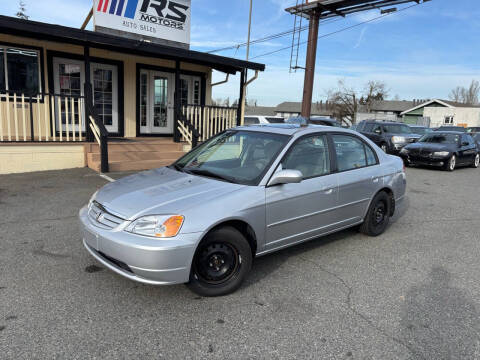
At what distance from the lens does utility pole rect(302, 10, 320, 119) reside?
1667 centimetres

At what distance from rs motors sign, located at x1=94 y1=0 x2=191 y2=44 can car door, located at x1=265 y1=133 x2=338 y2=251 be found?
8.06m

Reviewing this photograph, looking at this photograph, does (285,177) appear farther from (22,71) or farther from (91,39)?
(22,71)

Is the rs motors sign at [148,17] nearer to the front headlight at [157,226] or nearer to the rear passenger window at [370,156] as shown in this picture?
the rear passenger window at [370,156]

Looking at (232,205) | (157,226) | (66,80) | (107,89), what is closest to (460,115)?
(107,89)

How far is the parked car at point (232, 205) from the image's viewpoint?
298cm

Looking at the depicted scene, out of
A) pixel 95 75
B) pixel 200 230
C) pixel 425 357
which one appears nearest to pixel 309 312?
pixel 425 357

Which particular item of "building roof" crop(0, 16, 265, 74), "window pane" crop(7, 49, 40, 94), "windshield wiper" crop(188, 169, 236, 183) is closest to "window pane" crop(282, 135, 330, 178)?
"windshield wiper" crop(188, 169, 236, 183)

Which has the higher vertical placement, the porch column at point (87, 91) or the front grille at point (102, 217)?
the porch column at point (87, 91)

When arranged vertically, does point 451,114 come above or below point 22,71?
above

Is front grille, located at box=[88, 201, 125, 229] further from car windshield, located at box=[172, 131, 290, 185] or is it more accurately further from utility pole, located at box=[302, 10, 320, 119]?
utility pole, located at box=[302, 10, 320, 119]

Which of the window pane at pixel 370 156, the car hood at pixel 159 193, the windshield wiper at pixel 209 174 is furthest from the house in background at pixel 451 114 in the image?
the car hood at pixel 159 193

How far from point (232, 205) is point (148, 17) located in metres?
9.25

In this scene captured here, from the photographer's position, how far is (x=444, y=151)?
42.0 ft

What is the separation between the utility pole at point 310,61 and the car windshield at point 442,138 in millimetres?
5166
